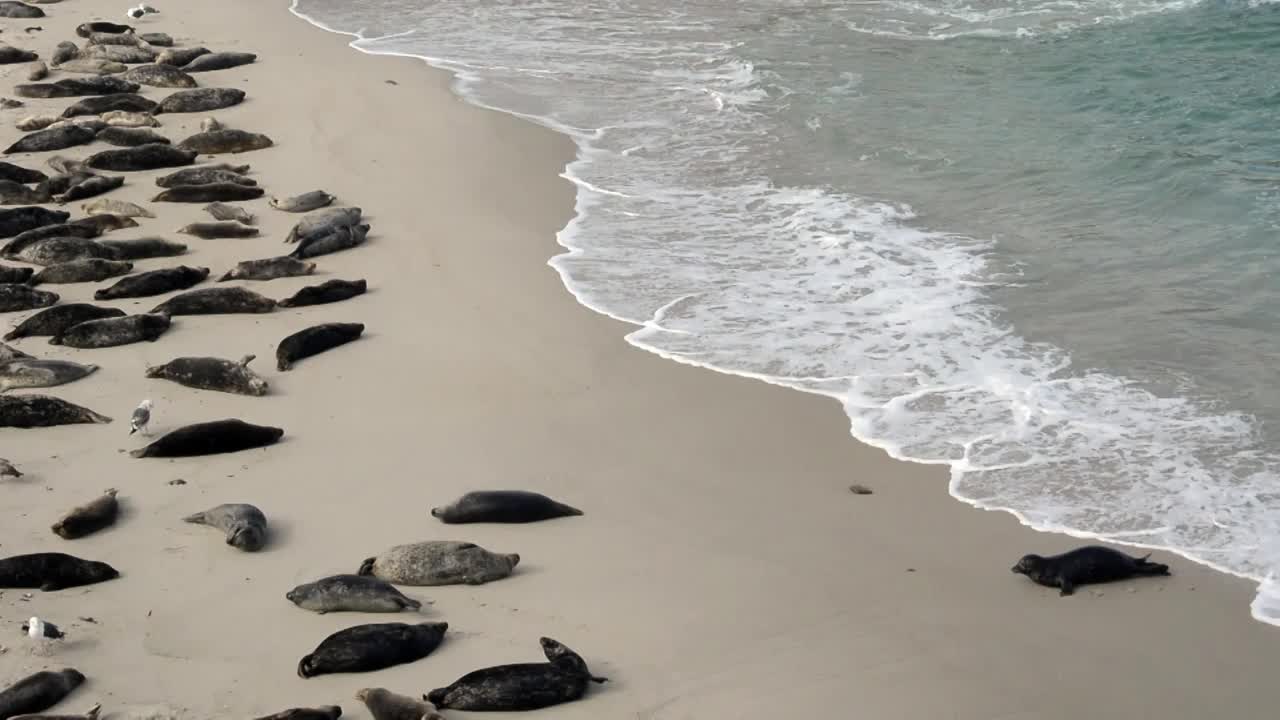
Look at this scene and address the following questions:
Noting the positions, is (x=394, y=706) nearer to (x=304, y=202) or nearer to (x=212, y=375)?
(x=212, y=375)

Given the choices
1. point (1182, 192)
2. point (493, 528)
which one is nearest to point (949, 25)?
point (1182, 192)

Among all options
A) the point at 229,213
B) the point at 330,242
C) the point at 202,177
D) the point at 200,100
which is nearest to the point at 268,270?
the point at 330,242

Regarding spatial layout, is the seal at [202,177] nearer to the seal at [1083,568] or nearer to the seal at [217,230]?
the seal at [217,230]

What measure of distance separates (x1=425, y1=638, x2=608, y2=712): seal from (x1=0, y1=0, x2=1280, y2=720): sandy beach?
0.08 meters

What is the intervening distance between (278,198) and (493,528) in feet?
21.6

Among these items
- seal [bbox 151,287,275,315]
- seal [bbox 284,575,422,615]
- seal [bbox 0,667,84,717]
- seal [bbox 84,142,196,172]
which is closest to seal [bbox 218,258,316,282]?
seal [bbox 151,287,275,315]

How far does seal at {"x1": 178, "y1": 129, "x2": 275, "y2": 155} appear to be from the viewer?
14.2m

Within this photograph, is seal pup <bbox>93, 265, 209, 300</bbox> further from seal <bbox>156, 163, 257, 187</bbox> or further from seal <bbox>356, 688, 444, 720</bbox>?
seal <bbox>356, 688, 444, 720</bbox>

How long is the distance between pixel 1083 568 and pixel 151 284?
6.95m

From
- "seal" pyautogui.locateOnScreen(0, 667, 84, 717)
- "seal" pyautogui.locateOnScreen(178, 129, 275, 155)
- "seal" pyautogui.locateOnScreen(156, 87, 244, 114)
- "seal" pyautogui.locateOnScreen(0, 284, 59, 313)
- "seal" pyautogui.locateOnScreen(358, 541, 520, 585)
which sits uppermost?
"seal" pyautogui.locateOnScreen(156, 87, 244, 114)

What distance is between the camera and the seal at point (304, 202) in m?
12.3

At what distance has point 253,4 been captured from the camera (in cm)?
2223

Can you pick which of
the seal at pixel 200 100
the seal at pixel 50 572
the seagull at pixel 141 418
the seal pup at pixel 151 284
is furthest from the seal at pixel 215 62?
the seal at pixel 50 572

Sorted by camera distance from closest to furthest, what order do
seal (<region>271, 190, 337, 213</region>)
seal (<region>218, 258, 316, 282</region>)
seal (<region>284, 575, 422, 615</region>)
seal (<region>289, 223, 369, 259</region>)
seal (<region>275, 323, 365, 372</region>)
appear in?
seal (<region>284, 575, 422, 615</region>), seal (<region>275, 323, 365, 372</region>), seal (<region>218, 258, 316, 282</region>), seal (<region>289, 223, 369, 259</region>), seal (<region>271, 190, 337, 213</region>)
